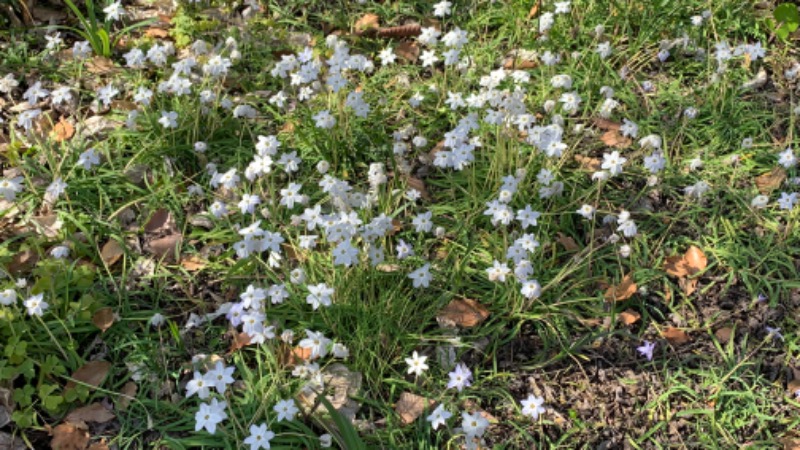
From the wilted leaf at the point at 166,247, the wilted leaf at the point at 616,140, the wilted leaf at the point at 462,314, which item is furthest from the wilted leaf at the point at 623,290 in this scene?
the wilted leaf at the point at 166,247

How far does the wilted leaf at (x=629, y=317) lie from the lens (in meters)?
2.89

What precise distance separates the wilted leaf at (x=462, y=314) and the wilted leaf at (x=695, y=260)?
86 centimetres

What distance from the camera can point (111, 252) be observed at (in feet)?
9.91

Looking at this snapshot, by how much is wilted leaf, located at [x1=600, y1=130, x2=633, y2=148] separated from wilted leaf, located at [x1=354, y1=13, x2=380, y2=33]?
130 centimetres

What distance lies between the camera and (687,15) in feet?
13.0

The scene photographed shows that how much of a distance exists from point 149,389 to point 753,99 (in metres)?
2.97

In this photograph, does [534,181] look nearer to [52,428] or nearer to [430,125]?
[430,125]

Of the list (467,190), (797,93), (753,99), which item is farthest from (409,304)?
(797,93)

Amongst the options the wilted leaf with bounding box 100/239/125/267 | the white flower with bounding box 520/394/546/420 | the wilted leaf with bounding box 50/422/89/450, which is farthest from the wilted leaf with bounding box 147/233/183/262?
the white flower with bounding box 520/394/546/420

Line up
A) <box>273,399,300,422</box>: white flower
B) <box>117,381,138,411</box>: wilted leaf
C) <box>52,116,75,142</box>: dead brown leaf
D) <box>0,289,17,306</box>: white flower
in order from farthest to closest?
1. <box>52,116,75,142</box>: dead brown leaf
2. <box>117,381,138,411</box>: wilted leaf
3. <box>0,289,17,306</box>: white flower
4. <box>273,399,300,422</box>: white flower

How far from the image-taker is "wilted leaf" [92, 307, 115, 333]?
9.12 ft

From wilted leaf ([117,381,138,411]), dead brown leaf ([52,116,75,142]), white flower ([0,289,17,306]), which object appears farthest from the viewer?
dead brown leaf ([52,116,75,142])

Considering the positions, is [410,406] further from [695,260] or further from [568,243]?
[695,260]

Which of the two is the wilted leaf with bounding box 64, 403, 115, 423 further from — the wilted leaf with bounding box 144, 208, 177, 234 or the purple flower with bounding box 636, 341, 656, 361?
the purple flower with bounding box 636, 341, 656, 361
